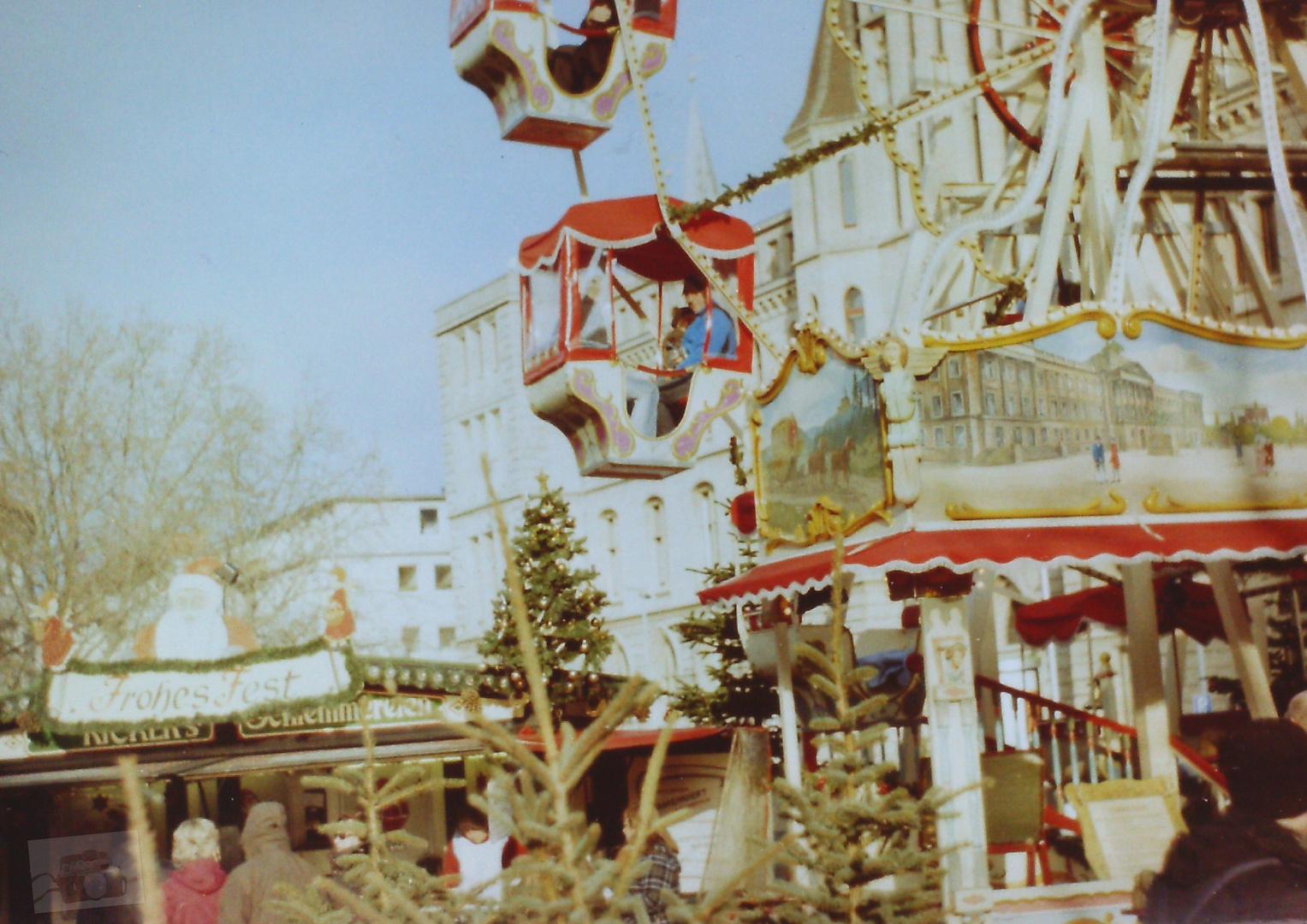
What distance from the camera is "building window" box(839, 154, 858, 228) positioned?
119 ft

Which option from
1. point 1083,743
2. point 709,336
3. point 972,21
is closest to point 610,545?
point 1083,743

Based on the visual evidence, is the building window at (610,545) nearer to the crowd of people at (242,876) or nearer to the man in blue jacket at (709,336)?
the man in blue jacket at (709,336)

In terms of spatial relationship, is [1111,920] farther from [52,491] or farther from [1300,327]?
[52,491]

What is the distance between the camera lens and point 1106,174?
12.0 m

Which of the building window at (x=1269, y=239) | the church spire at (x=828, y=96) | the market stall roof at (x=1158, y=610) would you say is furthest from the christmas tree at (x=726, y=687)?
the church spire at (x=828, y=96)

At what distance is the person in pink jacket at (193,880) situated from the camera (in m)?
7.39

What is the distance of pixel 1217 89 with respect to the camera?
22094 millimetres

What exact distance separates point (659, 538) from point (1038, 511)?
2836 centimetres

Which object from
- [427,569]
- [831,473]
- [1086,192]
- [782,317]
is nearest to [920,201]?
[1086,192]

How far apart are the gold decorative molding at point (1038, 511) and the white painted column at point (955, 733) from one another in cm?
56

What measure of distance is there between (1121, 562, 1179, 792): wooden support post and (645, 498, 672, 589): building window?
988 inches

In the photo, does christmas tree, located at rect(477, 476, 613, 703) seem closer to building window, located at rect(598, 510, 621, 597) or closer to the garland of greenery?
the garland of greenery

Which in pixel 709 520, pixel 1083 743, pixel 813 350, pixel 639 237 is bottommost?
pixel 1083 743

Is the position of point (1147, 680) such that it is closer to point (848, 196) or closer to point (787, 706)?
point (787, 706)
